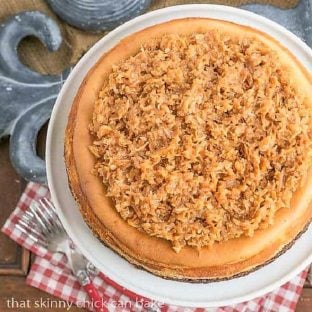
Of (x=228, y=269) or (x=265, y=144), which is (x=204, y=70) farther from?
(x=228, y=269)

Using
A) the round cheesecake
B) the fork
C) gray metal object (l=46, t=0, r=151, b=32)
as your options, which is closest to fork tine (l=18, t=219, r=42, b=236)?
the fork

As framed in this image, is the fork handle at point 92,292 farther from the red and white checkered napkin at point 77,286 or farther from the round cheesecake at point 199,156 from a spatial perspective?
the round cheesecake at point 199,156

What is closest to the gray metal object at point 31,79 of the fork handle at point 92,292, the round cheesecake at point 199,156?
the fork handle at point 92,292

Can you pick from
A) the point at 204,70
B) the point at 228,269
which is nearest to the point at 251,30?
the point at 204,70

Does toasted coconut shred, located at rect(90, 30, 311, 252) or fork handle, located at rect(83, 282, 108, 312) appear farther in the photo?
fork handle, located at rect(83, 282, 108, 312)

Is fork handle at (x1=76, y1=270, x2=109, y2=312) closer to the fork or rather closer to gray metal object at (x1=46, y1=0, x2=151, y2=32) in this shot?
the fork

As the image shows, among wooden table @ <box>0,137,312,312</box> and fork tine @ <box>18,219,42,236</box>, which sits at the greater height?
fork tine @ <box>18,219,42,236</box>
